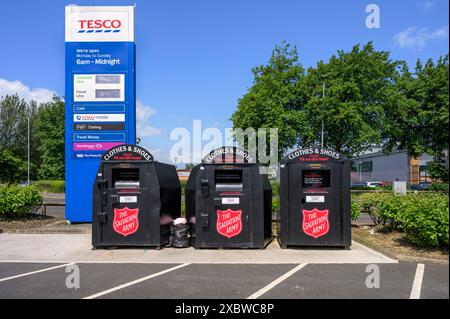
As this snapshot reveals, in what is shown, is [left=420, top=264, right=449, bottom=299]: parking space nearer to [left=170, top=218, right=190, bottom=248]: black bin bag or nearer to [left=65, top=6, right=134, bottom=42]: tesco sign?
[left=170, top=218, right=190, bottom=248]: black bin bag

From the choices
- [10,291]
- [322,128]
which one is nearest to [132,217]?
[10,291]

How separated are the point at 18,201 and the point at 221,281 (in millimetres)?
8672

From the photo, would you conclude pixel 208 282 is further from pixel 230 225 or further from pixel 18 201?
pixel 18 201

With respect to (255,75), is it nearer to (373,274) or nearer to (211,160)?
(211,160)

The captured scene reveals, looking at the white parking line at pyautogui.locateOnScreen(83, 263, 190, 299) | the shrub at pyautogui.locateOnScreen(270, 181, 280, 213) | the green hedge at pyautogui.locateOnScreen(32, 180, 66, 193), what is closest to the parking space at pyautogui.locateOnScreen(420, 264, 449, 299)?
the shrub at pyautogui.locateOnScreen(270, 181, 280, 213)

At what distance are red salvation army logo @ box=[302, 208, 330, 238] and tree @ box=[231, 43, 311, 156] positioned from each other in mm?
21144

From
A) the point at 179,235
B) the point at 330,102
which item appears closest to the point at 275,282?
the point at 179,235

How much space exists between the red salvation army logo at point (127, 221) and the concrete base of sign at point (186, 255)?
40 cm

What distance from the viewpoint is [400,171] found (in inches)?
2562

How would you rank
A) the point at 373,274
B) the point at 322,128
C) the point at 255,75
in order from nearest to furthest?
the point at 373,274 < the point at 322,128 < the point at 255,75

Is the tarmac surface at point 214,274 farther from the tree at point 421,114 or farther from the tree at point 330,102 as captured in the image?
the tree at point 421,114

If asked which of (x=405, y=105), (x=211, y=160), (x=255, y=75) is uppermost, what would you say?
(x=255, y=75)

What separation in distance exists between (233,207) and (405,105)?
1064 inches

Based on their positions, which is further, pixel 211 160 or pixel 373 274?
pixel 211 160
